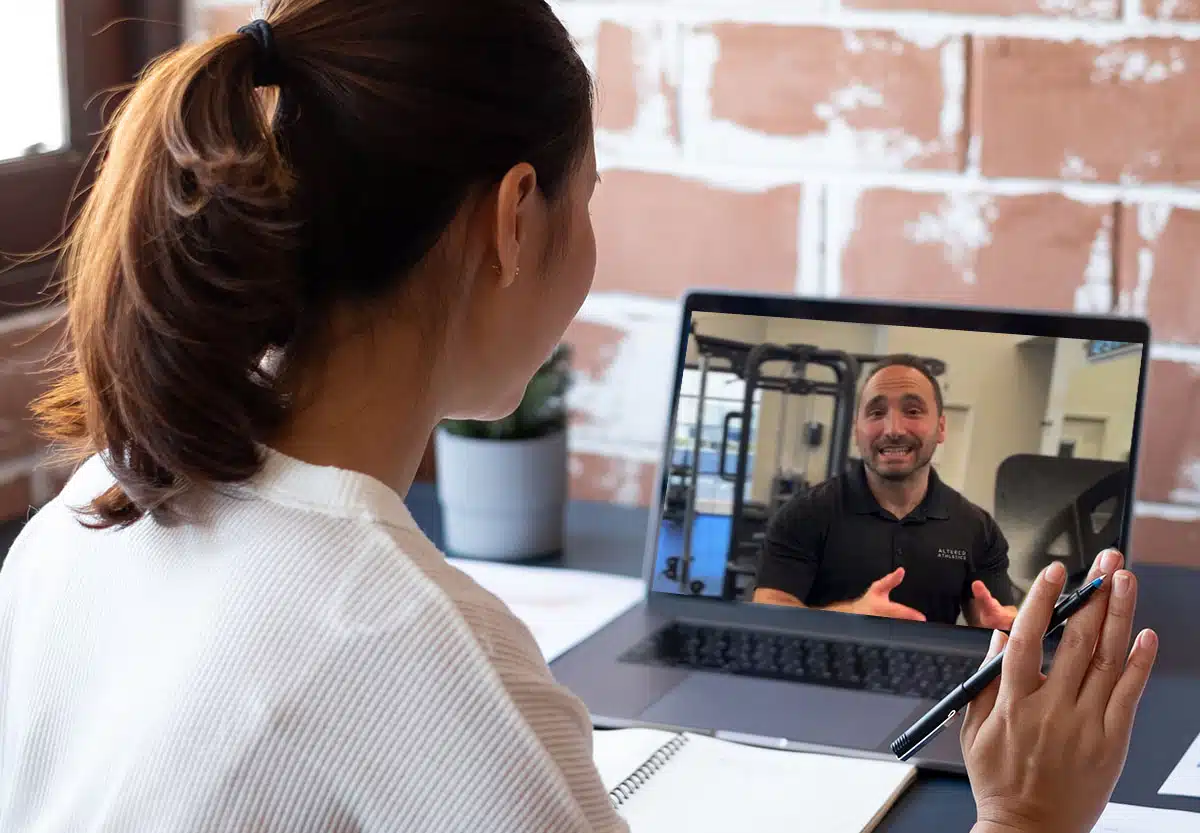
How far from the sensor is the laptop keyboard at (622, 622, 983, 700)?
1.08 metres

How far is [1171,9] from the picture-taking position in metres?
1.31

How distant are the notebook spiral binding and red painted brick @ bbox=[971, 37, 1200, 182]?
677mm

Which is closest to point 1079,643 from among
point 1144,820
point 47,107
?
point 1144,820

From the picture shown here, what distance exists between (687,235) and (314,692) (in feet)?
3.11

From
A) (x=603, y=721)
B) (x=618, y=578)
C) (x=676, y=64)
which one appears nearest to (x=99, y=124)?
(x=676, y=64)

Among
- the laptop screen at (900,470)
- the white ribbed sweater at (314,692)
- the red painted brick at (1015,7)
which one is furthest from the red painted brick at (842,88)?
the white ribbed sweater at (314,692)

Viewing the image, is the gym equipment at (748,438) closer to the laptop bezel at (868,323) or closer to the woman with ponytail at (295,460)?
the laptop bezel at (868,323)

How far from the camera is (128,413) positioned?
2.23 ft

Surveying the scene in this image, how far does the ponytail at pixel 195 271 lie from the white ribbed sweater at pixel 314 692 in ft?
0.09

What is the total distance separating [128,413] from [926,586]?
659 millimetres

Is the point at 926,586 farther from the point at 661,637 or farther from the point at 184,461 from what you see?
the point at 184,461

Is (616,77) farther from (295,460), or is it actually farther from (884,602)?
(295,460)

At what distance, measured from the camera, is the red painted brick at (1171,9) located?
1.30 metres

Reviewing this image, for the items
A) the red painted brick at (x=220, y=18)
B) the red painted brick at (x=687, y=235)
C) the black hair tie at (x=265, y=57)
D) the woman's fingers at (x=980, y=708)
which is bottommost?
the woman's fingers at (x=980, y=708)
